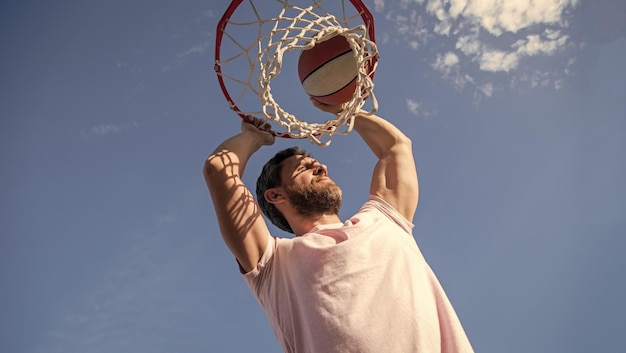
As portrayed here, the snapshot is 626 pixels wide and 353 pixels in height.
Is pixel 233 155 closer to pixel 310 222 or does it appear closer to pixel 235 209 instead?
pixel 235 209

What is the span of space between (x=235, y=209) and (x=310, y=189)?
0.60 m

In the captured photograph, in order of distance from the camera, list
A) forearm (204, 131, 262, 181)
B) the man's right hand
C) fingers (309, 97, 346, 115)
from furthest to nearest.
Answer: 1. fingers (309, 97, 346, 115)
2. the man's right hand
3. forearm (204, 131, 262, 181)

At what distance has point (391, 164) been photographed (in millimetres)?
3207

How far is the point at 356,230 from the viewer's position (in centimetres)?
259

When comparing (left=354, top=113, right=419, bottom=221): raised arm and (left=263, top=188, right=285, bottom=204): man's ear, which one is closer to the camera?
(left=354, top=113, right=419, bottom=221): raised arm

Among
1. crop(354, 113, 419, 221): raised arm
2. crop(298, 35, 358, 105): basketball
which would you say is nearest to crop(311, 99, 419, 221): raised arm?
crop(354, 113, 419, 221): raised arm

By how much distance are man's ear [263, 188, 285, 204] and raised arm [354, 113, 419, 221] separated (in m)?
0.61

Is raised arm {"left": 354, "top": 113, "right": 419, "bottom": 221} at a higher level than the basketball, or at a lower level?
lower

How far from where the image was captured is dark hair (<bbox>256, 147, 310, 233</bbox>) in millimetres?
3238

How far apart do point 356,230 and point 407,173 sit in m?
0.73

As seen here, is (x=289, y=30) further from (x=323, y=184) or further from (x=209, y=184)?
(x=209, y=184)

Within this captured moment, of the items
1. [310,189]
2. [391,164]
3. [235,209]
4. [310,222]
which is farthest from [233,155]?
[391,164]

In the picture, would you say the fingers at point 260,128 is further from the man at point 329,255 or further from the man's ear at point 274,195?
the man's ear at point 274,195

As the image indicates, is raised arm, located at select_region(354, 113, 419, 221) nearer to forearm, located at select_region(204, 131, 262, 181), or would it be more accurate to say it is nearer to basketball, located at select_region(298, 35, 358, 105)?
basketball, located at select_region(298, 35, 358, 105)
